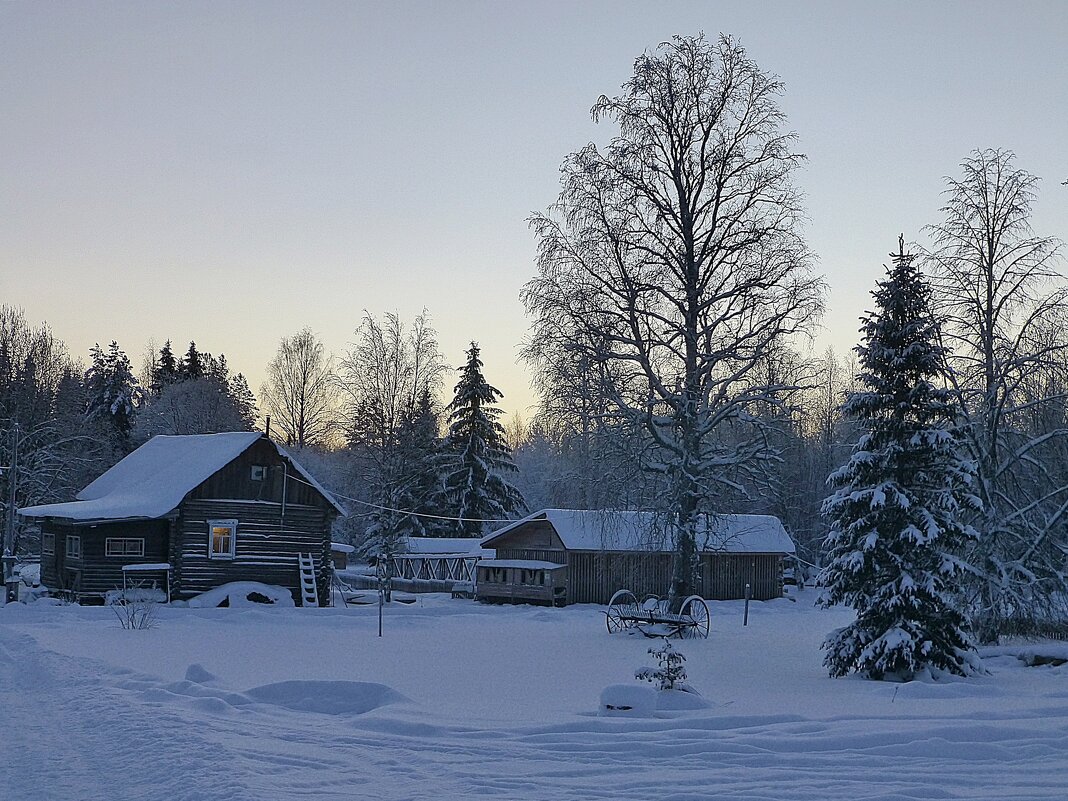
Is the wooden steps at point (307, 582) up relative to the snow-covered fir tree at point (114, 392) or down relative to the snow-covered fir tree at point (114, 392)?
down

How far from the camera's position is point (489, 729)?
436 inches

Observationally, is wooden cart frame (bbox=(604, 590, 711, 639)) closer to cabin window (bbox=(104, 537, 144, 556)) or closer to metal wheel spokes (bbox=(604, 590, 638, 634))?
metal wheel spokes (bbox=(604, 590, 638, 634))

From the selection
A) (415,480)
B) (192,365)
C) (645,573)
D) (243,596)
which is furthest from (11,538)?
(192,365)

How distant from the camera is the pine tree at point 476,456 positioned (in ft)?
169

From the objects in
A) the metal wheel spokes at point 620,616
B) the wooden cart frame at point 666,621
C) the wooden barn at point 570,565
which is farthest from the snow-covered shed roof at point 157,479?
the wooden cart frame at point 666,621

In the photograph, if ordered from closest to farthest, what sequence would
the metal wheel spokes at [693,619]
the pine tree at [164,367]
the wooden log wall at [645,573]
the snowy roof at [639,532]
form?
the metal wheel spokes at [693,619] → the snowy roof at [639,532] → the wooden log wall at [645,573] → the pine tree at [164,367]

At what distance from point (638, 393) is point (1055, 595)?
411 inches

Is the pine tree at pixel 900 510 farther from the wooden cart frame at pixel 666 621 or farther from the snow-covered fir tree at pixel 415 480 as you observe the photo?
the snow-covered fir tree at pixel 415 480

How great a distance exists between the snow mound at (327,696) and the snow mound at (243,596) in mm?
20202

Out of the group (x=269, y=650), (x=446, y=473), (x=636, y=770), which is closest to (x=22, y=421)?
(x=446, y=473)

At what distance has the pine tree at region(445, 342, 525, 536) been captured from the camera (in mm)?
→ 51594

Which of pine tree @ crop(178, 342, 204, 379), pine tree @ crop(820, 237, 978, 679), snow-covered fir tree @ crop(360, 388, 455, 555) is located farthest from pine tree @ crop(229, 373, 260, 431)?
pine tree @ crop(820, 237, 978, 679)

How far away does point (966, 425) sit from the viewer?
66.6 feet

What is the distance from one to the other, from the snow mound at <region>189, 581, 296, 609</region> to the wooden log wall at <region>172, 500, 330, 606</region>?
40 centimetres
